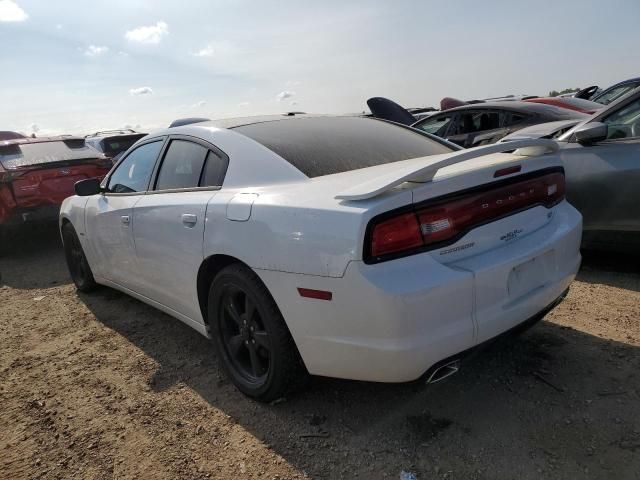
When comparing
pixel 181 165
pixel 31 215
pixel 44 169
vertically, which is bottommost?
pixel 31 215

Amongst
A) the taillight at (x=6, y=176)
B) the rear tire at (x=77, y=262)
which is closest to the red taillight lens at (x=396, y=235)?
the rear tire at (x=77, y=262)

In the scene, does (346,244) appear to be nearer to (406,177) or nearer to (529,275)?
(406,177)

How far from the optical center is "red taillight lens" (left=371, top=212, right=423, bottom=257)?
2014mm

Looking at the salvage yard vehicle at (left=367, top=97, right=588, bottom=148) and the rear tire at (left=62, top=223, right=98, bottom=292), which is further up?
the salvage yard vehicle at (left=367, top=97, right=588, bottom=148)

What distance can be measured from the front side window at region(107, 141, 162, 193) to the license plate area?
8.07 feet

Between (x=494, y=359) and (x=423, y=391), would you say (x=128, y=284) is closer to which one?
(x=423, y=391)

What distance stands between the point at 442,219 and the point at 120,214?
2.47 metres

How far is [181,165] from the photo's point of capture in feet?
10.7

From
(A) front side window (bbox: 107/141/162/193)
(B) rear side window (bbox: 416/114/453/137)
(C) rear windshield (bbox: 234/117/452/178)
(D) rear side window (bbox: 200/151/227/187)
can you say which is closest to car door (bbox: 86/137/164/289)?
(A) front side window (bbox: 107/141/162/193)

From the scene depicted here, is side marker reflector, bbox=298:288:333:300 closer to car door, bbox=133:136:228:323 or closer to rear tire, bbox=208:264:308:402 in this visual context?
rear tire, bbox=208:264:308:402

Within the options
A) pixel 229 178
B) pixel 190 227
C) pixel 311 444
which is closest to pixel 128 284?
pixel 190 227

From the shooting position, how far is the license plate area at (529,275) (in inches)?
88.9

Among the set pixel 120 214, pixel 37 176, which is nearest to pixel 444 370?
pixel 120 214

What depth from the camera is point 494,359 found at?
293 cm
